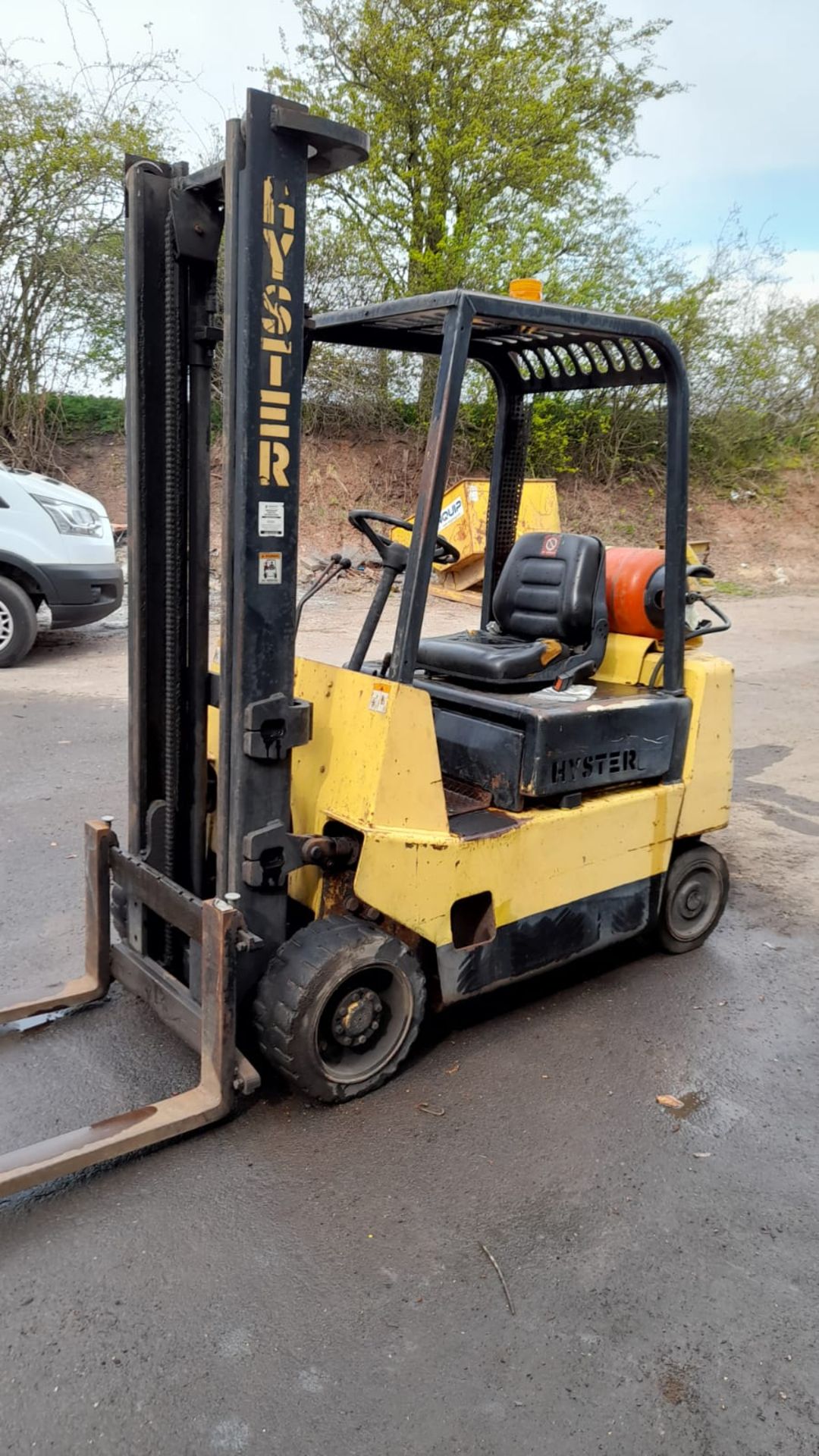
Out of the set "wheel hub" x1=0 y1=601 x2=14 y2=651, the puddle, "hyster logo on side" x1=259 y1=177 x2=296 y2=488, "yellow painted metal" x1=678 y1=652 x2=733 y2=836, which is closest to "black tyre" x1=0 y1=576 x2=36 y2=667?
"wheel hub" x1=0 y1=601 x2=14 y2=651

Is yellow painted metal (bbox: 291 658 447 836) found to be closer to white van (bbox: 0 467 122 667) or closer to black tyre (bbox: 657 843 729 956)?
black tyre (bbox: 657 843 729 956)

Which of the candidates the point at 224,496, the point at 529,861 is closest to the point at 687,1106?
the point at 529,861

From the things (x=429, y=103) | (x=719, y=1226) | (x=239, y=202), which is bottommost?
(x=719, y=1226)

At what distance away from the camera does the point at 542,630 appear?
418cm

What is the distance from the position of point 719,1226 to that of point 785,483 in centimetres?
2048

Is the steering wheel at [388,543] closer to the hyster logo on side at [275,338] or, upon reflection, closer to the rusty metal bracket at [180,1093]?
the hyster logo on side at [275,338]

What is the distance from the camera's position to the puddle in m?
3.34

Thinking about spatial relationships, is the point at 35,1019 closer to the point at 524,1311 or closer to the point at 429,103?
the point at 524,1311

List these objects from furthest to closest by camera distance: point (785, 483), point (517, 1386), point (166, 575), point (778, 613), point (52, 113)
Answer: point (785, 483), point (778, 613), point (52, 113), point (166, 575), point (517, 1386)

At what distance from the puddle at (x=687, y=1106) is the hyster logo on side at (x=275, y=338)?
7.43ft

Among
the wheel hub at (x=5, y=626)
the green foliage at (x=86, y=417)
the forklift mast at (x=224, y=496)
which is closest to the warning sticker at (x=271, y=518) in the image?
the forklift mast at (x=224, y=496)

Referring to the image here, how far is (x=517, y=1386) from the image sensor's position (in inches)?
90.0

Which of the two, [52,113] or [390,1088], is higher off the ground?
[52,113]

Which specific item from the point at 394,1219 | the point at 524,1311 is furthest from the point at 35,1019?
the point at 524,1311
